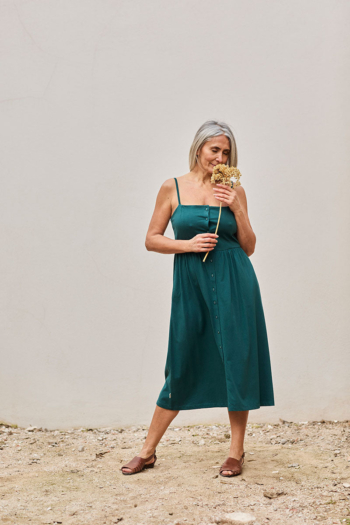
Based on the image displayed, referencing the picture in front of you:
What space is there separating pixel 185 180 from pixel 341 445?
2.02m

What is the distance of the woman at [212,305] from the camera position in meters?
2.75

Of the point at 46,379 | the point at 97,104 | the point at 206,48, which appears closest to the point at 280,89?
the point at 206,48

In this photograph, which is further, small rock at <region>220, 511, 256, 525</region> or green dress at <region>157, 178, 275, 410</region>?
green dress at <region>157, 178, 275, 410</region>

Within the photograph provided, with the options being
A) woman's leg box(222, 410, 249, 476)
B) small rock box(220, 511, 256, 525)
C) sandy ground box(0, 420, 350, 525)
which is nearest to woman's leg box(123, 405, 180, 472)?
sandy ground box(0, 420, 350, 525)

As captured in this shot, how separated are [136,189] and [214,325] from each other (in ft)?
5.08

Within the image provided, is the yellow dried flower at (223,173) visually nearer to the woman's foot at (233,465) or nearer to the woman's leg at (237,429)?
the woman's leg at (237,429)

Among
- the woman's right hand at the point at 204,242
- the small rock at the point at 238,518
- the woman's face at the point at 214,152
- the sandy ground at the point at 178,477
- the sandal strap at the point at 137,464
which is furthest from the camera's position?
the sandal strap at the point at 137,464

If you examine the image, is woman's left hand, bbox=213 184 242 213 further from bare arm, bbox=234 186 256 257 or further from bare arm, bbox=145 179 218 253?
bare arm, bbox=145 179 218 253

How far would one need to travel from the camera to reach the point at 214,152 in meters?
2.83

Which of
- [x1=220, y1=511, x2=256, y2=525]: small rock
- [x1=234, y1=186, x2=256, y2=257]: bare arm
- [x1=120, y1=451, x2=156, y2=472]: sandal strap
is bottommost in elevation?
[x1=220, y1=511, x2=256, y2=525]: small rock

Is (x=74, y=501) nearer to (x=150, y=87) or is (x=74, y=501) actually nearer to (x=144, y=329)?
(x=144, y=329)

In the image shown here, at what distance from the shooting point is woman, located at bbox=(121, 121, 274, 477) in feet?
9.03

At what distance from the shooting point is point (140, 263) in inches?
157

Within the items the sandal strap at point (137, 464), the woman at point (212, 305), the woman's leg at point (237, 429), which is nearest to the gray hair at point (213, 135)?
the woman at point (212, 305)
